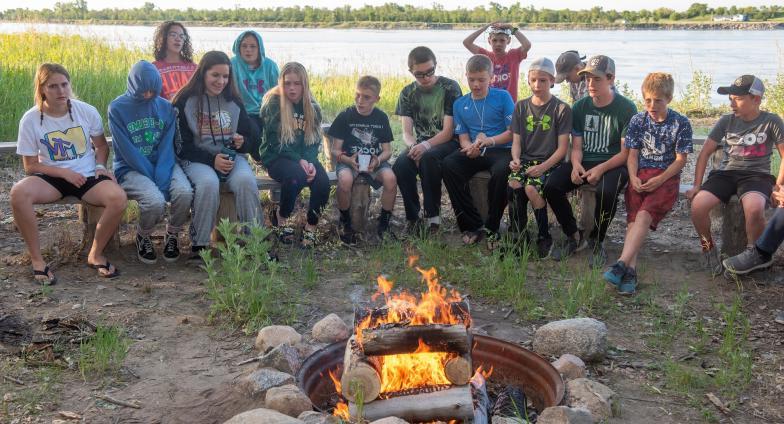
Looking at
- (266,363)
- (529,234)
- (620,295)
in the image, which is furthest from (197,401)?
(529,234)

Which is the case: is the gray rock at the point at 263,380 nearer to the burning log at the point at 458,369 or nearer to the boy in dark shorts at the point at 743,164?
the burning log at the point at 458,369

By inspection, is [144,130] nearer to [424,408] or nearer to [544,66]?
[544,66]

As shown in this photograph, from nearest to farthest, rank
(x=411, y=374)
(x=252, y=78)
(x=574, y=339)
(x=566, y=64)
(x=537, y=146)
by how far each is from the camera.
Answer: (x=411, y=374), (x=574, y=339), (x=537, y=146), (x=566, y=64), (x=252, y=78)

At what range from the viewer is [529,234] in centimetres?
605

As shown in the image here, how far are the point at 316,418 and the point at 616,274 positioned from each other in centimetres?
263

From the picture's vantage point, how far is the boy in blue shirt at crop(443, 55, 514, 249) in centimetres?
599

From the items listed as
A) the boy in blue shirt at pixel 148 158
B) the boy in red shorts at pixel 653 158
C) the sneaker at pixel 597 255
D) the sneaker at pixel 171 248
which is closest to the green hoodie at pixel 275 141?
the boy in blue shirt at pixel 148 158

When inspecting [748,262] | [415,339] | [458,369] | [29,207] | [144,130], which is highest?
[144,130]

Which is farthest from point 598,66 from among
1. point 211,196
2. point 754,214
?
point 211,196

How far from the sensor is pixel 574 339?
13.3ft

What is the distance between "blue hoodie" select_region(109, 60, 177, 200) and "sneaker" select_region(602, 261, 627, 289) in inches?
124

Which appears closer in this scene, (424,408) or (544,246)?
(424,408)

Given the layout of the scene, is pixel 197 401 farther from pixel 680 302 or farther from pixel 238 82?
pixel 238 82

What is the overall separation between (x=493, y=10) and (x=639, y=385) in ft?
152
